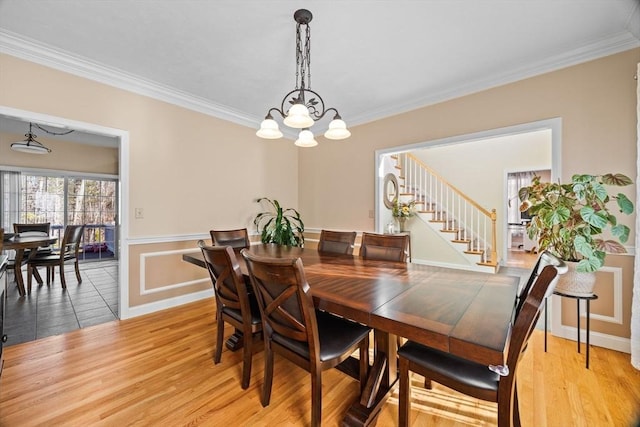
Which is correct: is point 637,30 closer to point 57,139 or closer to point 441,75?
point 441,75

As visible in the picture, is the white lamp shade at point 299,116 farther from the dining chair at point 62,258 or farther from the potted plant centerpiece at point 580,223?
the dining chair at point 62,258

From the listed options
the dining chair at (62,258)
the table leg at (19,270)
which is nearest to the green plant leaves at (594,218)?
the dining chair at (62,258)

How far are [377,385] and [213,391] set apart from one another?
108cm

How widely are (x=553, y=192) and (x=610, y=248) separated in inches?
22.5

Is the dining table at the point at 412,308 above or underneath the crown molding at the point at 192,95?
underneath

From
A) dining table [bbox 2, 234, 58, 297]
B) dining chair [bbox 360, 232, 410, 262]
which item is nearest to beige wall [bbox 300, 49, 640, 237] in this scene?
dining chair [bbox 360, 232, 410, 262]

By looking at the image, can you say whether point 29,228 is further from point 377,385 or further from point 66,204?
point 377,385

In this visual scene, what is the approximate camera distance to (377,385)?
1.53 m

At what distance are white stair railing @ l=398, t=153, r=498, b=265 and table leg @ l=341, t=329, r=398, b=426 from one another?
12.9 feet

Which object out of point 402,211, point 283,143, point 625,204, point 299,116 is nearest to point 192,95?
point 283,143

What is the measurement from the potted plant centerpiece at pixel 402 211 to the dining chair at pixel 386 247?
2.78 m

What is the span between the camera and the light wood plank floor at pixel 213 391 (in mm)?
1474

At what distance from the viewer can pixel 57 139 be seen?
504cm

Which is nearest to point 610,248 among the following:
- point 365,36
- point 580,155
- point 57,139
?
point 580,155
